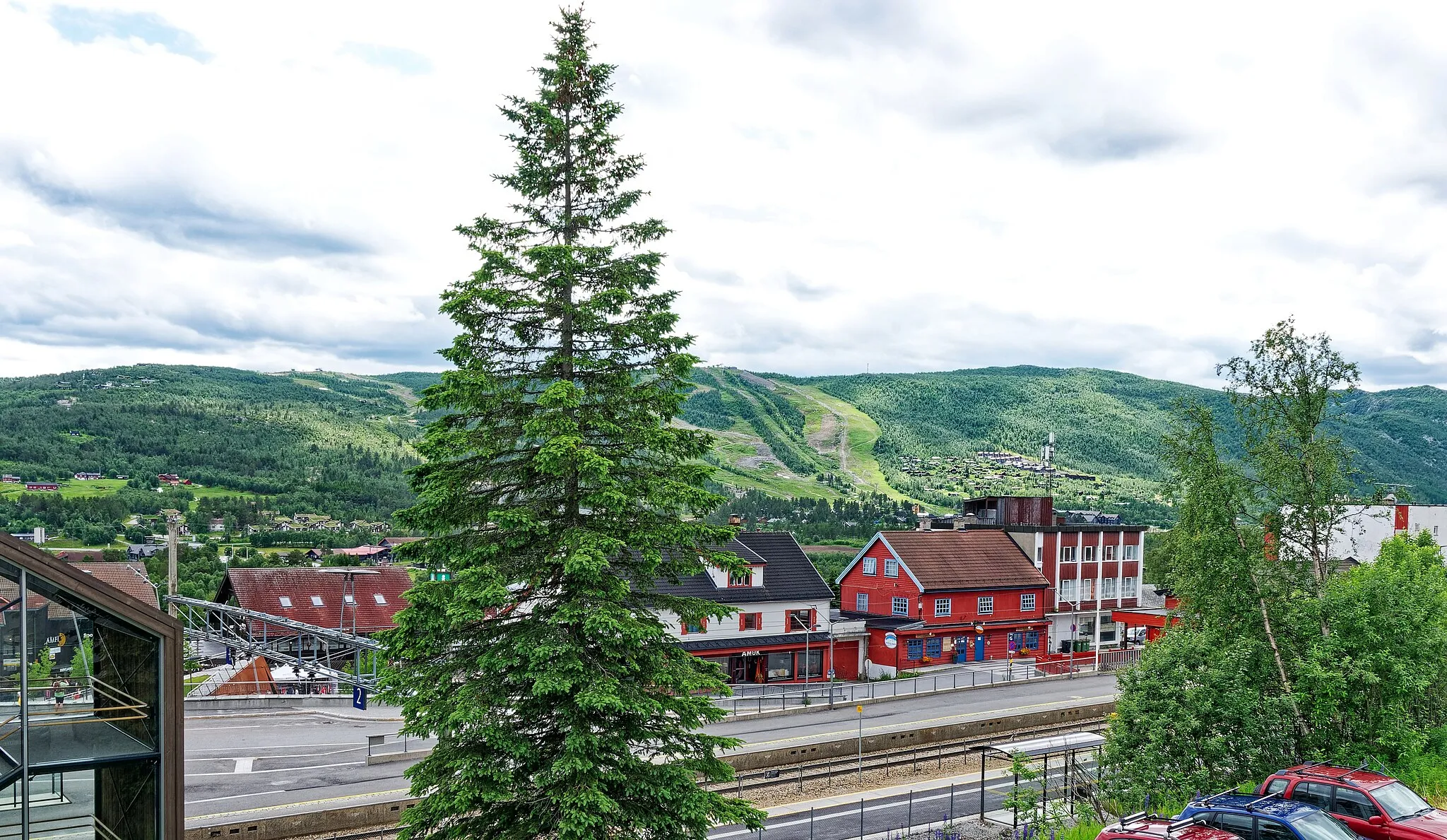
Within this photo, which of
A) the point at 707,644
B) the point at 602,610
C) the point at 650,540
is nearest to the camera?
the point at 602,610

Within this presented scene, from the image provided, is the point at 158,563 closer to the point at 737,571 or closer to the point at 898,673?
the point at 898,673

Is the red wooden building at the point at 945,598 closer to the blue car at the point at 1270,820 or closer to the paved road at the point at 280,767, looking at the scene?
the paved road at the point at 280,767

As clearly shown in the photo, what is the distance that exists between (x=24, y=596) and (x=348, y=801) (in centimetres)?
1880

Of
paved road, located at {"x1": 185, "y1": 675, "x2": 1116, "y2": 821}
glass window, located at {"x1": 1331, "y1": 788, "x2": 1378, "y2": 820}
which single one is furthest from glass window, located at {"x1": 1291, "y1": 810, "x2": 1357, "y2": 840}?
paved road, located at {"x1": 185, "y1": 675, "x2": 1116, "y2": 821}

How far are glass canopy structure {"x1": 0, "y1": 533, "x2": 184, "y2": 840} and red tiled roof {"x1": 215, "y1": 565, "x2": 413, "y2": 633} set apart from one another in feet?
166

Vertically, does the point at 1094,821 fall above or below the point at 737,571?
below

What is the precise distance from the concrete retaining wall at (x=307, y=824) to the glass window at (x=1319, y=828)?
20.7m

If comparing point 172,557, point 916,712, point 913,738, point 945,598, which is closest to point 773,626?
point 945,598

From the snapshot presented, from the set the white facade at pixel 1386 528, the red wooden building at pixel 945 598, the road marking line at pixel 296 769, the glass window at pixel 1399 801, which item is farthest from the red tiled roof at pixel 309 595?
the white facade at pixel 1386 528

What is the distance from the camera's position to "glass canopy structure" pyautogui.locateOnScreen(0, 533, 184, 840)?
14781 mm

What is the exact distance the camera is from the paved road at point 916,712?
40688 mm

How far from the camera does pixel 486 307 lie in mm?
18078

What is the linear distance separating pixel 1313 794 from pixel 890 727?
24.0 m

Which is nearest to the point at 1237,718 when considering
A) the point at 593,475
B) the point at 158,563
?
the point at 593,475
